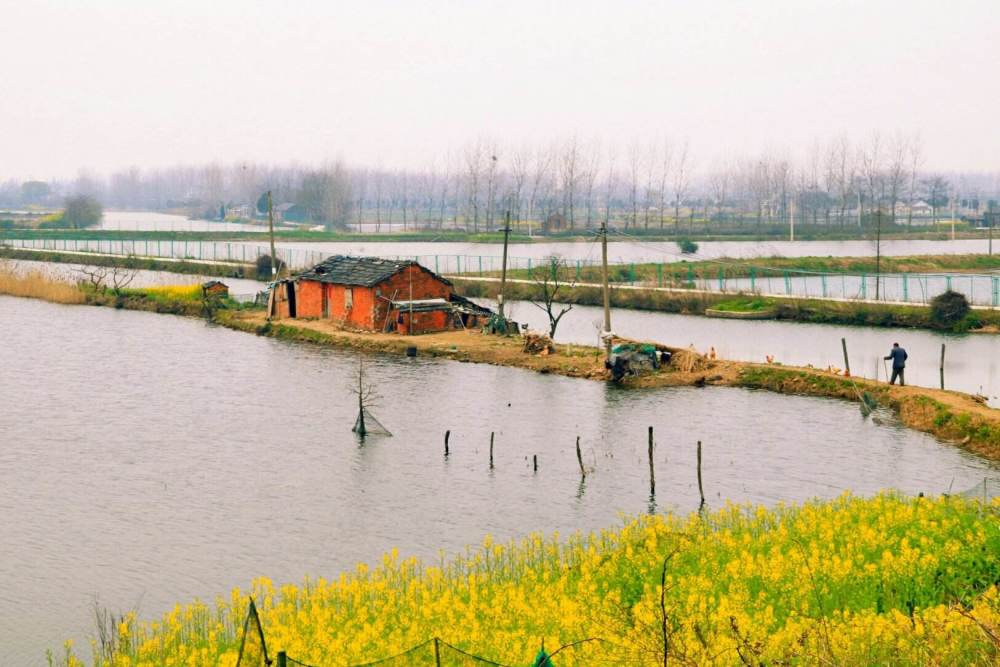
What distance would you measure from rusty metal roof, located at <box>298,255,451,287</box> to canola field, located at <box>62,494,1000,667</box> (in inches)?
1191

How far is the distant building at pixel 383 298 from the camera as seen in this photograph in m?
51.2

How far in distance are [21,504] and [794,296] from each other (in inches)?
1879

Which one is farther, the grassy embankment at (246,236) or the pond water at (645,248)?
the grassy embankment at (246,236)

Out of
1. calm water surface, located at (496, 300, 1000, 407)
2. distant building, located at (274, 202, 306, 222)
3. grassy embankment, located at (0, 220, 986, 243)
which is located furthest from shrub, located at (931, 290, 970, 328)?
distant building, located at (274, 202, 306, 222)

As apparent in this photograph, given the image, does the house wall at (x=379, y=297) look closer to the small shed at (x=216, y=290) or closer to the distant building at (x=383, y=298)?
the distant building at (x=383, y=298)

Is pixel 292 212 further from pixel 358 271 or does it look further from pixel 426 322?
pixel 426 322

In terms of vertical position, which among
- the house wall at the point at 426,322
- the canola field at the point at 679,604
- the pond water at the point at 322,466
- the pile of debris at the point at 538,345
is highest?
the house wall at the point at 426,322

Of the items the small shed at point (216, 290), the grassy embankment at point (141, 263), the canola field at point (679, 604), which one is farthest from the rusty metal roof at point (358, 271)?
the canola field at point (679, 604)

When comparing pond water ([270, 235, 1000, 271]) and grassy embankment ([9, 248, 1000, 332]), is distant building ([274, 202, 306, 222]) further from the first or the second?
grassy embankment ([9, 248, 1000, 332])

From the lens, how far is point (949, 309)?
5528 cm

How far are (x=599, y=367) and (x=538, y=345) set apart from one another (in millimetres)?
3791

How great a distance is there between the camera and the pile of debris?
45.8m

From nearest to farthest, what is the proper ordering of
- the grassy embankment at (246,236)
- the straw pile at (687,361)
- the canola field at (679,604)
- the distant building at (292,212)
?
the canola field at (679,604) < the straw pile at (687,361) < the grassy embankment at (246,236) < the distant building at (292,212)

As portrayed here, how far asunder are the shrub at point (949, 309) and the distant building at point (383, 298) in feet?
69.3
